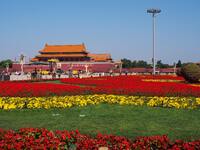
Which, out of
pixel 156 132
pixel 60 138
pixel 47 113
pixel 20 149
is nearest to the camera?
pixel 20 149

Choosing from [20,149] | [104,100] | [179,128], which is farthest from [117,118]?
[20,149]

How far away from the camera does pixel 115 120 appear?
7.37 m

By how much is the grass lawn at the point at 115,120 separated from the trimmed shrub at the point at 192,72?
1055 centimetres

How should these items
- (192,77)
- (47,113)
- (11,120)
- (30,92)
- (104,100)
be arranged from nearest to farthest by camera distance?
(11,120) < (47,113) < (104,100) < (30,92) < (192,77)

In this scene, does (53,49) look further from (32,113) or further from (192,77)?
(32,113)

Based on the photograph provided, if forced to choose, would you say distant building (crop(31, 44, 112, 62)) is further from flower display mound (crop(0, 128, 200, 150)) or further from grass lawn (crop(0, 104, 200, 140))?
flower display mound (crop(0, 128, 200, 150))

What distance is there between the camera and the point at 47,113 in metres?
8.33

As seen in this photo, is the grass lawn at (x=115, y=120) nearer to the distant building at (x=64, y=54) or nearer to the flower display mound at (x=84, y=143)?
the flower display mound at (x=84, y=143)

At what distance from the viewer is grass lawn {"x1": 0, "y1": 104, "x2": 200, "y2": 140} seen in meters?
6.25

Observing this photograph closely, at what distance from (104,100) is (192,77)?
32.7 feet

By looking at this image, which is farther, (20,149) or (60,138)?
(60,138)

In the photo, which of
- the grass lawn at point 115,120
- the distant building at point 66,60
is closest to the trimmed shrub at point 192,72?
the grass lawn at point 115,120

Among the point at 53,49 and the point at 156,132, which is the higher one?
the point at 53,49

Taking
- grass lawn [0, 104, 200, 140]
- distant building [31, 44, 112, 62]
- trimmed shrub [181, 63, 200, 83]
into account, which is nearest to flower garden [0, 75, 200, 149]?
grass lawn [0, 104, 200, 140]
